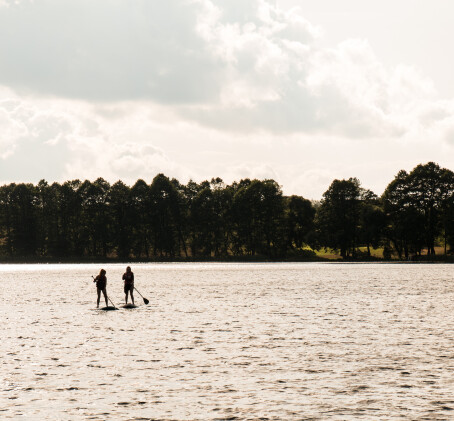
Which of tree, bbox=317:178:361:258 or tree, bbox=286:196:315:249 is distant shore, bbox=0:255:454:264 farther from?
tree, bbox=286:196:315:249

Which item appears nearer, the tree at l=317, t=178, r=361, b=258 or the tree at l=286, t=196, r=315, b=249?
the tree at l=317, t=178, r=361, b=258

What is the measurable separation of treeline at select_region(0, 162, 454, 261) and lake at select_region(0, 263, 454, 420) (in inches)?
5075

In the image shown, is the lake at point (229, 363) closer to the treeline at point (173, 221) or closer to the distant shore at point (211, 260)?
the distant shore at point (211, 260)

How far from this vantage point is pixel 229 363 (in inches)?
712

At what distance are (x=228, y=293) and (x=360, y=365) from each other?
31.2 m

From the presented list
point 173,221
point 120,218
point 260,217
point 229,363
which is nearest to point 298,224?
point 260,217

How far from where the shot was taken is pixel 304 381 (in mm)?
15484

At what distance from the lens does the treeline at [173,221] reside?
163 metres

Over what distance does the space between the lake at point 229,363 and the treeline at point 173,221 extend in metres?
129

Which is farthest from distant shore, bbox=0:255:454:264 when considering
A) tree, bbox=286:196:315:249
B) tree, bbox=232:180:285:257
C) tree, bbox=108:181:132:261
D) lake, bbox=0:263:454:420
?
lake, bbox=0:263:454:420

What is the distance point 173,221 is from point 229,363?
529 ft

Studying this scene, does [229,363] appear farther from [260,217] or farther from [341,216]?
[260,217]

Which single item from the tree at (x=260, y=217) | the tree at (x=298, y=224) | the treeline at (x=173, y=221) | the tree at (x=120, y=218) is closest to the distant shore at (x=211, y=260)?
the treeline at (x=173, y=221)

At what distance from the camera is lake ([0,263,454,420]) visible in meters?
12.8
